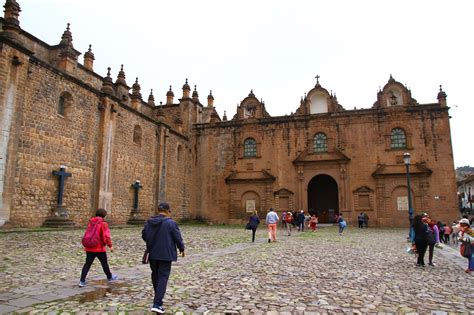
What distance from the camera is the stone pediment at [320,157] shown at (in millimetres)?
29317

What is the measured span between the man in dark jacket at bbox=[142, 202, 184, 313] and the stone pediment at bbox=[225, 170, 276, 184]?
84.4ft

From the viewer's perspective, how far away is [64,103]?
61.9 ft

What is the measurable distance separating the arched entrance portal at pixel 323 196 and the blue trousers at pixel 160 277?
1142 inches

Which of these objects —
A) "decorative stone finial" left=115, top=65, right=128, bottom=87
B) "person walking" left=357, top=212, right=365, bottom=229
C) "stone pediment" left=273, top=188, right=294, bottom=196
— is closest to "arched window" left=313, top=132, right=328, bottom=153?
"stone pediment" left=273, top=188, right=294, bottom=196

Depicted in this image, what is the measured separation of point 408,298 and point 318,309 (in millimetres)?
1749

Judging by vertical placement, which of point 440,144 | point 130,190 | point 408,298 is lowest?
point 408,298

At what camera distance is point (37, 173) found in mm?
16172

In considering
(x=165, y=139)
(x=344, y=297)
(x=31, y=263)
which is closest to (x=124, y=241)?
(x=31, y=263)

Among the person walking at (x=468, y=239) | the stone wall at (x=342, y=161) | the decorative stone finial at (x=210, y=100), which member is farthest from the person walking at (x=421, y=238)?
the decorative stone finial at (x=210, y=100)

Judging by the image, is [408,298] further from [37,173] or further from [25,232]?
[37,173]

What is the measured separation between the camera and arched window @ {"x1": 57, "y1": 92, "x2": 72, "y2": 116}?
1862cm

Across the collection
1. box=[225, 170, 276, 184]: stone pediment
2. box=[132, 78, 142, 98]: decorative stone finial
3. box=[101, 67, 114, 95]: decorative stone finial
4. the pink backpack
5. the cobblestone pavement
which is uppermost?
box=[132, 78, 142, 98]: decorative stone finial

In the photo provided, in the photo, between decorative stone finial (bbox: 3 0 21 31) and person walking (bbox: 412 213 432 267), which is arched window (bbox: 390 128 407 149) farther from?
decorative stone finial (bbox: 3 0 21 31)

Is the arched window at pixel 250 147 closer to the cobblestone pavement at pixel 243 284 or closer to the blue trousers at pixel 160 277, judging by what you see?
the cobblestone pavement at pixel 243 284
